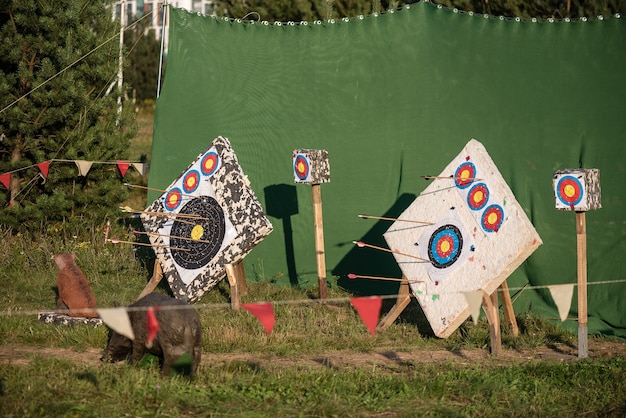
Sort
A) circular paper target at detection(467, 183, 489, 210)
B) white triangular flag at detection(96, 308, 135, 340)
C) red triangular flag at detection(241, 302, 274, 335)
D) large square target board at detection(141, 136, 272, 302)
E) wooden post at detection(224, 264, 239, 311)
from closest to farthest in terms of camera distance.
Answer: white triangular flag at detection(96, 308, 135, 340)
red triangular flag at detection(241, 302, 274, 335)
circular paper target at detection(467, 183, 489, 210)
wooden post at detection(224, 264, 239, 311)
large square target board at detection(141, 136, 272, 302)

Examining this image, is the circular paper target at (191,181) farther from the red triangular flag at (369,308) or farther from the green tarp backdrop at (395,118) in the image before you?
the red triangular flag at (369,308)

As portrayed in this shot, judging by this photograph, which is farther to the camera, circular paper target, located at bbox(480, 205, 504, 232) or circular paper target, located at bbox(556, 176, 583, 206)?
circular paper target, located at bbox(480, 205, 504, 232)

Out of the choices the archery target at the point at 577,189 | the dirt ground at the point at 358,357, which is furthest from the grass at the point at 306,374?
the archery target at the point at 577,189

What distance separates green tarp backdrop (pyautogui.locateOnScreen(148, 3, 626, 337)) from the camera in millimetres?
9242

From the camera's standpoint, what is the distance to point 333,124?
1053cm

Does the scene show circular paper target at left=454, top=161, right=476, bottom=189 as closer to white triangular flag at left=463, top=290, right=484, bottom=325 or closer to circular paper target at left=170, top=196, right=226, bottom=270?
white triangular flag at left=463, top=290, right=484, bottom=325

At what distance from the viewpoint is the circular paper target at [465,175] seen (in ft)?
27.7

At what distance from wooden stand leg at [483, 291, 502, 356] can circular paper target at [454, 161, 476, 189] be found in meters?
1.10

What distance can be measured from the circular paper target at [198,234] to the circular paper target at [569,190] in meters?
3.23

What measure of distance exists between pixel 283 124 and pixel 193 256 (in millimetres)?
2206

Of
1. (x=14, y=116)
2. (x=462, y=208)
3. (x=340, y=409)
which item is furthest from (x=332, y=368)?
(x=14, y=116)

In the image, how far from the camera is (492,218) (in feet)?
26.7

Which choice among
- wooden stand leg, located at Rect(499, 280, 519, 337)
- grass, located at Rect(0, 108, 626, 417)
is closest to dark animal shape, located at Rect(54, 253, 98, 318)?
grass, located at Rect(0, 108, 626, 417)

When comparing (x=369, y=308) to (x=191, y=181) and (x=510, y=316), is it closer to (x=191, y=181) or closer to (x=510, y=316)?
(x=510, y=316)
